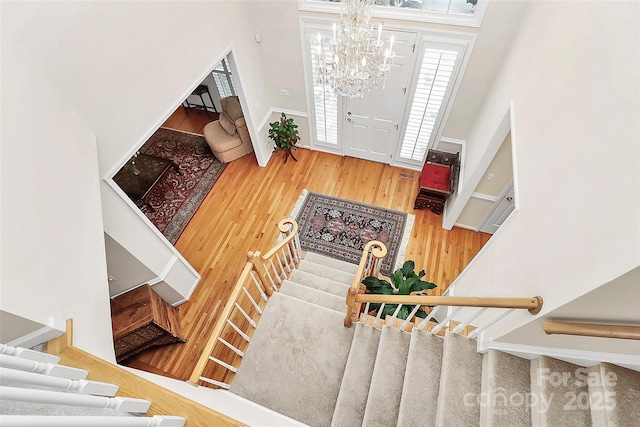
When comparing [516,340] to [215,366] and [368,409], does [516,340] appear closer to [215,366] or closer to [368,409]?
[368,409]

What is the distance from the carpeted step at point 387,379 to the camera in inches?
87.5

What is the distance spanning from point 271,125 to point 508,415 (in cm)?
467

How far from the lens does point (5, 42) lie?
1.69 meters

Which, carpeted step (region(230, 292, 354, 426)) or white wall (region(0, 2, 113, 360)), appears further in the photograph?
carpeted step (region(230, 292, 354, 426))

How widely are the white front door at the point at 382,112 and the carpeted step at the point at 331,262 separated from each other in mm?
2200

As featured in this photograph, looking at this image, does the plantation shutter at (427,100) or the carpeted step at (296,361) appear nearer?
the carpeted step at (296,361)

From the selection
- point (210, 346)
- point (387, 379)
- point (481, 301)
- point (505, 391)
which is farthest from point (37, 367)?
point (505, 391)

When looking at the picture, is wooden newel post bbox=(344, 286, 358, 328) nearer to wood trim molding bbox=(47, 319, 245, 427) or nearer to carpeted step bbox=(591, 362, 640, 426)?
wood trim molding bbox=(47, 319, 245, 427)

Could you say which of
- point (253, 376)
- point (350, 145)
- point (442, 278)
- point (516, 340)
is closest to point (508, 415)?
point (516, 340)

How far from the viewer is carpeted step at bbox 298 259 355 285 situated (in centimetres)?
378

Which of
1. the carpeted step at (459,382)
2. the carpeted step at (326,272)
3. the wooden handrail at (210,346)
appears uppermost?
the carpeted step at (326,272)

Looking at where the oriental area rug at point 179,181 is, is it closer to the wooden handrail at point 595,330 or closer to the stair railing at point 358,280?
the stair railing at point 358,280

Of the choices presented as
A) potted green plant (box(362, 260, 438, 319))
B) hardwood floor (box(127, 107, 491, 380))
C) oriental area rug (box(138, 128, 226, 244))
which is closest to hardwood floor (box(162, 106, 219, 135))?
oriental area rug (box(138, 128, 226, 244))

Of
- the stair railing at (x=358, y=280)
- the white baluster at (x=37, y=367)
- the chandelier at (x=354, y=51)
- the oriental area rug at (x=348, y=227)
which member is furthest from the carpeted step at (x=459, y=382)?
→ the chandelier at (x=354, y=51)
